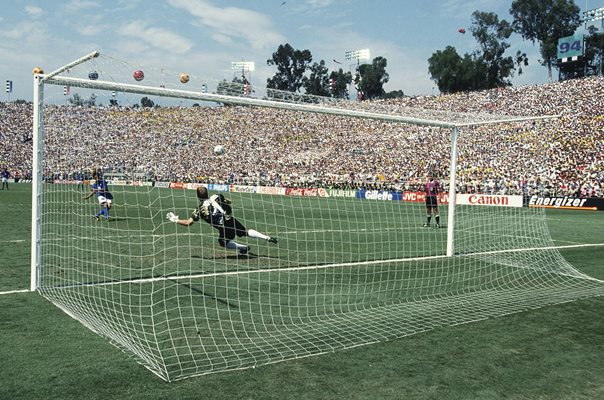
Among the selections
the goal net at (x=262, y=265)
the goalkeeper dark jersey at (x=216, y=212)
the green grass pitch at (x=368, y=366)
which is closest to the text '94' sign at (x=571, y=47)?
the goal net at (x=262, y=265)

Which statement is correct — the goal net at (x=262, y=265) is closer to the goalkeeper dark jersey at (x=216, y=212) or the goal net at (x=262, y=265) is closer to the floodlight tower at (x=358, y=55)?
the goalkeeper dark jersey at (x=216, y=212)

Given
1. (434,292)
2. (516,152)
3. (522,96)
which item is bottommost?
(434,292)

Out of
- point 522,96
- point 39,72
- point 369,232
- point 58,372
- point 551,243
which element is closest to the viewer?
point 58,372

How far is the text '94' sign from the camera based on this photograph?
57.3 m

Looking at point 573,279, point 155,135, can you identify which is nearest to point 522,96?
point 155,135

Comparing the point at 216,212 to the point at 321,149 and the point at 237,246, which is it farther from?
the point at 321,149

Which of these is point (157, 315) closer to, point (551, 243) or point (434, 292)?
point (434, 292)

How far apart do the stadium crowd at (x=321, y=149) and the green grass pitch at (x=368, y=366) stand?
6270mm

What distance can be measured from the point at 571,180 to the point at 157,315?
33.1m

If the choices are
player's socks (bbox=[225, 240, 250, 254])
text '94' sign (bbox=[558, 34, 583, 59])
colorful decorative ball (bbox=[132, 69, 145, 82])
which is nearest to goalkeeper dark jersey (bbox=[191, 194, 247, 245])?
player's socks (bbox=[225, 240, 250, 254])

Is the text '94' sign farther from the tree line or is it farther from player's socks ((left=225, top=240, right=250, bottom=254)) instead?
player's socks ((left=225, top=240, right=250, bottom=254))

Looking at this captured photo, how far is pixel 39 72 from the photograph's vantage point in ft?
24.3

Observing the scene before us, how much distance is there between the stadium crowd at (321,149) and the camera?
19.7 meters

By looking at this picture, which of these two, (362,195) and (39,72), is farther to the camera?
(362,195)
